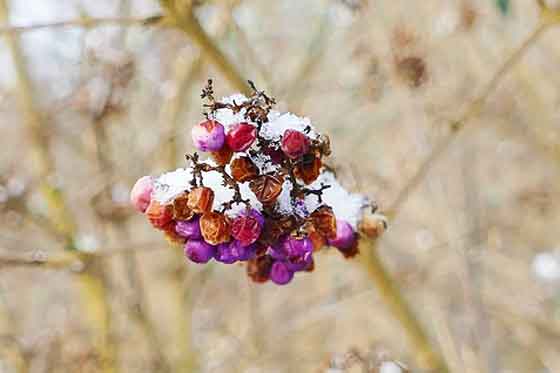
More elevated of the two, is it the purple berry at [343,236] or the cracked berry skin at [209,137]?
the cracked berry skin at [209,137]

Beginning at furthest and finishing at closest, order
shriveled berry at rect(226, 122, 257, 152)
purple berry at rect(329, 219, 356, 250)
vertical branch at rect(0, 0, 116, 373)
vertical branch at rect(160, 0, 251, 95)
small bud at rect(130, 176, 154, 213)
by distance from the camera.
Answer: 1. vertical branch at rect(0, 0, 116, 373)
2. vertical branch at rect(160, 0, 251, 95)
3. purple berry at rect(329, 219, 356, 250)
4. small bud at rect(130, 176, 154, 213)
5. shriveled berry at rect(226, 122, 257, 152)

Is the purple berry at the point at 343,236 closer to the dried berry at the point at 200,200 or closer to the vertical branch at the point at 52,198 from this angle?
the dried berry at the point at 200,200

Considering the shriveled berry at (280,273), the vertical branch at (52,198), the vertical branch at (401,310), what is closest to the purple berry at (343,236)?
the shriveled berry at (280,273)

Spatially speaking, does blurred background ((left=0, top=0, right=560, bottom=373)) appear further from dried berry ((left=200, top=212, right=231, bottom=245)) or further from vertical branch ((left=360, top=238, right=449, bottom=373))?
dried berry ((left=200, top=212, right=231, bottom=245))

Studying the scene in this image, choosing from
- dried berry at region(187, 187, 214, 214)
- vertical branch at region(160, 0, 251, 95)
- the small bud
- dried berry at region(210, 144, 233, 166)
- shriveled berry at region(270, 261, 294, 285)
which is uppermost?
vertical branch at region(160, 0, 251, 95)

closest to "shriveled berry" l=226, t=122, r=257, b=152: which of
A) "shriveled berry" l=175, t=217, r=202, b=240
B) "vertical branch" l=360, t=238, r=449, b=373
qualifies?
"shriveled berry" l=175, t=217, r=202, b=240

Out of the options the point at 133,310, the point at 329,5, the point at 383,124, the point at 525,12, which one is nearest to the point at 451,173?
the point at 383,124

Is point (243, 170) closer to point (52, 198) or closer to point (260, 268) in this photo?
point (260, 268)
